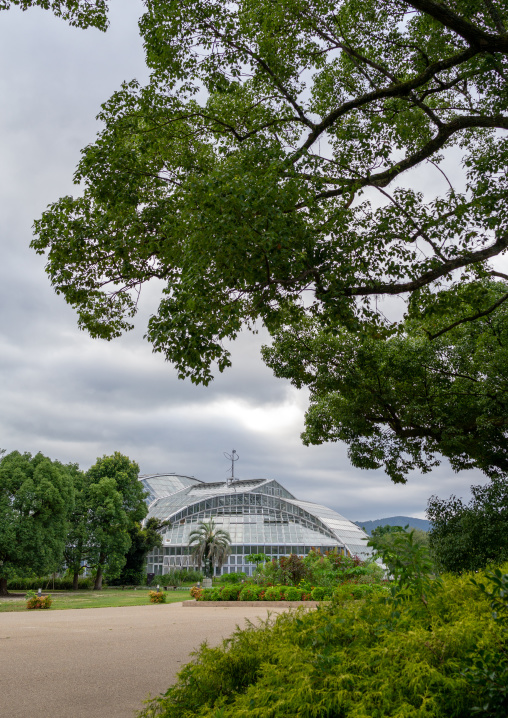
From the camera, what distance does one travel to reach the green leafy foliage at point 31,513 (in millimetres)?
28766

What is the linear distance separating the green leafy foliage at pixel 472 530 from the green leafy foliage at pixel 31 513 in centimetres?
2519

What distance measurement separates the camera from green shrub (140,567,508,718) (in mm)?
2545

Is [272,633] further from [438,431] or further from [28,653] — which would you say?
[438,431]

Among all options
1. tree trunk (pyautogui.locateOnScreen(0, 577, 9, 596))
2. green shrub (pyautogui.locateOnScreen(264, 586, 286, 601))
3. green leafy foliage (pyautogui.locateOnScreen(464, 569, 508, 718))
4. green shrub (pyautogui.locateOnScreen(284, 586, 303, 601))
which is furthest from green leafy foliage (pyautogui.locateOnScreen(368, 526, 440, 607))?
tree trunk (pyautogui.locateOnScreen(0, 577, 9, 596))

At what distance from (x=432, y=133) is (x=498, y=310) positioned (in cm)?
474

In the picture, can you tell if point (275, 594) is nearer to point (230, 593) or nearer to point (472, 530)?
point (230, 593)

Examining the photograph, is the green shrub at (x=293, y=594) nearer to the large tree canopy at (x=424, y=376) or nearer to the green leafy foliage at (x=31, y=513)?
the large tree canopy at (x=424, y=376)

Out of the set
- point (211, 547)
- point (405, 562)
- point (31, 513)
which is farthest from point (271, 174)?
point (211, 547)

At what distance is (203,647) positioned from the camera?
399cm

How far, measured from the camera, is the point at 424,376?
12.7 metres

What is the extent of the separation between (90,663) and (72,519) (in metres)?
33.0

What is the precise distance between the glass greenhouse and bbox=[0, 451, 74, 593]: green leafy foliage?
39.7 ft

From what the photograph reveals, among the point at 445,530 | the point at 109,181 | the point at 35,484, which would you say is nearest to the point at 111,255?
the point at 109,181

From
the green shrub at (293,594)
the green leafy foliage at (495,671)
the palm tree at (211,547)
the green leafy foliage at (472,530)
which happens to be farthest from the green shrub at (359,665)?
the palm tree at (211,547)
